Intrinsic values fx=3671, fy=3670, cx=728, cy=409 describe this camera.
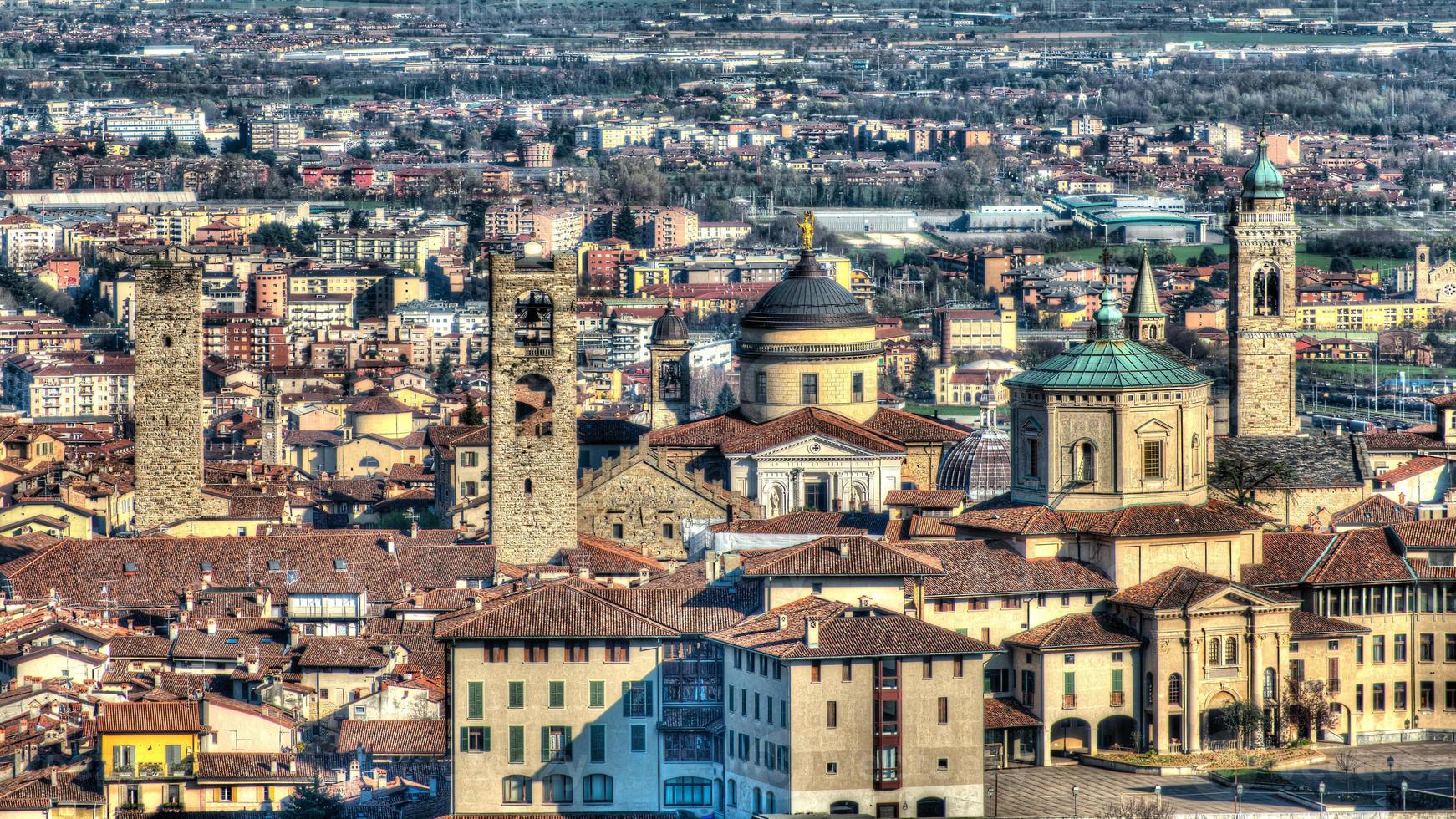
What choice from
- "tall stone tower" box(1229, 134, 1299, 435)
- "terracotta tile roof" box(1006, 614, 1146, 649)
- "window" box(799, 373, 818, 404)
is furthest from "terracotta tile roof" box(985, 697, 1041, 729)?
"tall stone tower" box(1229, 134, 1299, 435)

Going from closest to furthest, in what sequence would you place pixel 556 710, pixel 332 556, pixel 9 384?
pixel 556 710 < pixel 332 556 < pixel 9 384

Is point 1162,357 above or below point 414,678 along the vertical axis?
above

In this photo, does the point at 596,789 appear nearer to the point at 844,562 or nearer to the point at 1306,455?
the point at 844,562

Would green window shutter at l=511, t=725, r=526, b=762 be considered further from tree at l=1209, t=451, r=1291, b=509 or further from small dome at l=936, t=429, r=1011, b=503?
small dome at l=936, t=429, r=1011, b=503

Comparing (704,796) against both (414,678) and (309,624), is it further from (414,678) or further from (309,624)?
(309,624)

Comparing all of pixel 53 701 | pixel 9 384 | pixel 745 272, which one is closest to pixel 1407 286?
pixel 745 272

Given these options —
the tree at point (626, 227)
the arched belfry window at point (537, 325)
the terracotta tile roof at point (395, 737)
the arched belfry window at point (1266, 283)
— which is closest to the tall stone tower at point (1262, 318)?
the arched belfry window at point (1266, 283)
